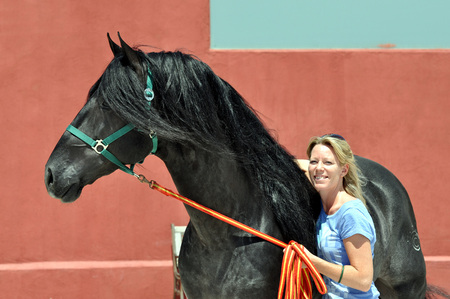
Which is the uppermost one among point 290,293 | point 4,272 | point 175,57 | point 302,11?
point 302,11

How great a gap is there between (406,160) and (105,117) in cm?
377

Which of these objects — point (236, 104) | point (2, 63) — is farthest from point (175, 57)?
point (2, 63)

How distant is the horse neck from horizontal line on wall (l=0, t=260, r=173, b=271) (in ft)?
8.82

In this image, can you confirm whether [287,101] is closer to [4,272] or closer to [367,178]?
[367,178]

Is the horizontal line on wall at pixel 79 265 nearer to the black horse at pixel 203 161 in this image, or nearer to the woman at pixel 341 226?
the black horse at pixel 203 161

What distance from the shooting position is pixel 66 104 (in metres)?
4.96

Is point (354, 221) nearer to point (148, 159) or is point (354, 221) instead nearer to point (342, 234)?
point (342, 234)

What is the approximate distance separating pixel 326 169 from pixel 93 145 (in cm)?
100

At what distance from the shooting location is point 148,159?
498 cm

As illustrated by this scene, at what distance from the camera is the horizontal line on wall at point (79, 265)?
15.7ft

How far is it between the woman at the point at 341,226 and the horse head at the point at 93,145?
783 millimetres

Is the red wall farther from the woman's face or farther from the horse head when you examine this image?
the horse head

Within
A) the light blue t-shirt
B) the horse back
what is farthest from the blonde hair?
the horse back

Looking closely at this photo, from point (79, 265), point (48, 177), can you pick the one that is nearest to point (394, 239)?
point (48, 177)
